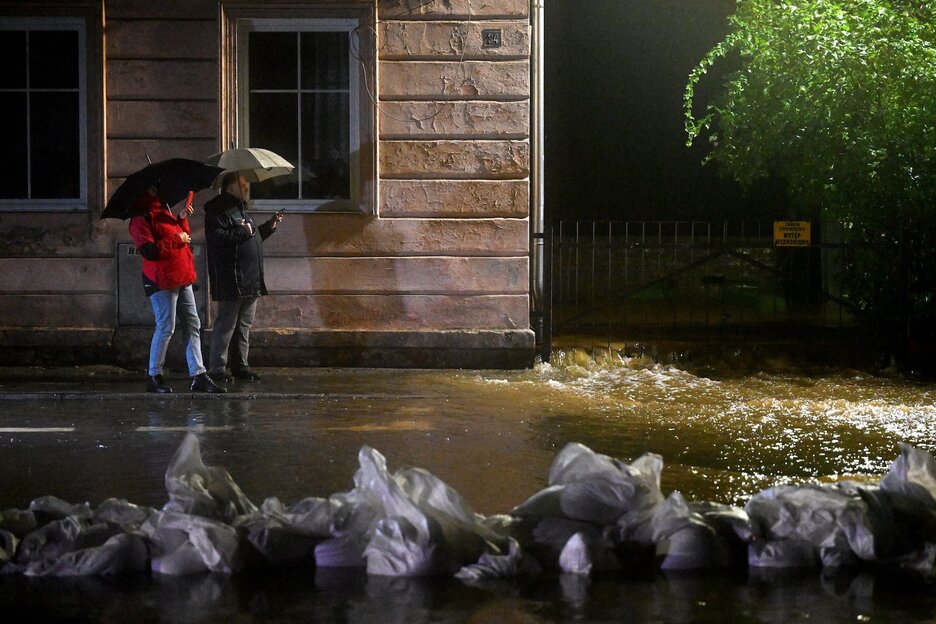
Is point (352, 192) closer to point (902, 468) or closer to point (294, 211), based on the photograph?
point (294, 211)

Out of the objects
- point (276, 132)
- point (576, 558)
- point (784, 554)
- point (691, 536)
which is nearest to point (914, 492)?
point (784, 554)

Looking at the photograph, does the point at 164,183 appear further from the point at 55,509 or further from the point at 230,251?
the point at 55,509

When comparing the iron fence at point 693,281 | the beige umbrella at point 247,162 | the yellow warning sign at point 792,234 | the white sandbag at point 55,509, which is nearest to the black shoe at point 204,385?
the beige umbrella at point 247,162

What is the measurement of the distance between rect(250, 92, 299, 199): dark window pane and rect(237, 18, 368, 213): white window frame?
0.30ft

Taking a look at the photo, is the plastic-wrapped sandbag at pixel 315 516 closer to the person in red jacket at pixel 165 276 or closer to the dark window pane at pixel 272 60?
the person in red jacket at pixel 165 276

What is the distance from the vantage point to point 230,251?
Result: 1099cm

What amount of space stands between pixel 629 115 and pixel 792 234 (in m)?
18.8

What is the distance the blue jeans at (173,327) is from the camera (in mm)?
10297

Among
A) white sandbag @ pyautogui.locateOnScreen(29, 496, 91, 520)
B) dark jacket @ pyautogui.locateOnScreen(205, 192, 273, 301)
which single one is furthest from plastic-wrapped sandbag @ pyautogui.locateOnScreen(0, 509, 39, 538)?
dark jacket @ pyautogui.locateOnScreen(205, 192, 273, 301)

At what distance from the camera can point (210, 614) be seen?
14.2ft

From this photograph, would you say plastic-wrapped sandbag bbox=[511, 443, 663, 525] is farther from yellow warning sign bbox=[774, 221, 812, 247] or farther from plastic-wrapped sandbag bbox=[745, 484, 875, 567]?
yellow warning sign bbox=[774, 221, 812, 247]

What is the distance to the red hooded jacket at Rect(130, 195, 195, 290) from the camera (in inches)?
398

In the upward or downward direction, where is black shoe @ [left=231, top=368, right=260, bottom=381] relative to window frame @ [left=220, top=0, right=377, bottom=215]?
downward

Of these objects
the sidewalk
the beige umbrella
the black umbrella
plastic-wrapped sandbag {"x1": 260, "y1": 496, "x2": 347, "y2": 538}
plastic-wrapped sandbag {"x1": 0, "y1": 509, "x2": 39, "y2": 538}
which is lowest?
the sidewalk
